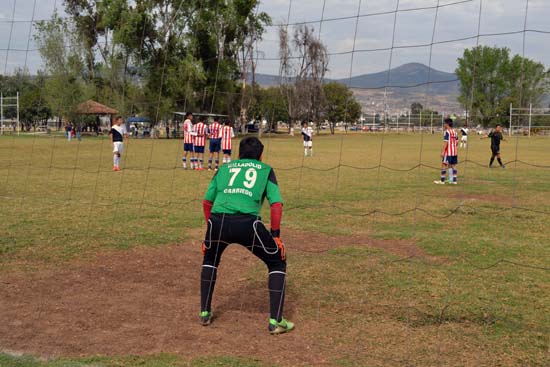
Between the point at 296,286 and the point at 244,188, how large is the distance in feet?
6.36

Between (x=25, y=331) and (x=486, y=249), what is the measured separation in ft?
20.5

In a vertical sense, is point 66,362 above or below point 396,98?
below

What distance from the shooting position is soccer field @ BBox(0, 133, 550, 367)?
456 cm

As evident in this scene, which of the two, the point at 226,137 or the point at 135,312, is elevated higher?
the point at 226,137

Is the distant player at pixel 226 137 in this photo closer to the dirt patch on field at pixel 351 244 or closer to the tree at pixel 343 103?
the tree at pixel 343 103

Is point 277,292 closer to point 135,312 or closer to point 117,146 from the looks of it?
point 135,312

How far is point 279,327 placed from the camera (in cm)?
496

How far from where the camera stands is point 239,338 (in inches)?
190

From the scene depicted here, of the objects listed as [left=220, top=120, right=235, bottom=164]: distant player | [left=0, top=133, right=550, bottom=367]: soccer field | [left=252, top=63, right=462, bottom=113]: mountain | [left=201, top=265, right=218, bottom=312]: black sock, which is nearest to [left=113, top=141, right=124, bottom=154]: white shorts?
[left=220, top=120, right=235, bottom=164]: distant player

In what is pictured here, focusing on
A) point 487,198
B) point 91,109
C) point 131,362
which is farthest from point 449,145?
point 91,109

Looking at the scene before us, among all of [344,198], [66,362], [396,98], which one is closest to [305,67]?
[396,98]

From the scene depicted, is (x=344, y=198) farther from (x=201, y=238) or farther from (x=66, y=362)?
(x=66, y=362)

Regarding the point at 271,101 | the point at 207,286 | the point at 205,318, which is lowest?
the point at 205,318

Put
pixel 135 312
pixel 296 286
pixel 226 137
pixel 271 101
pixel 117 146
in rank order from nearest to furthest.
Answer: pixel 135 312 < pixel 296 286 < pixel 117 146 < pixel 226 137 < pixel 271 101
